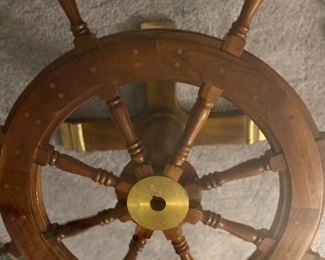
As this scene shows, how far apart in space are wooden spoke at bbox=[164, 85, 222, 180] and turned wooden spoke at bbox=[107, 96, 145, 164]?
5 centimetres

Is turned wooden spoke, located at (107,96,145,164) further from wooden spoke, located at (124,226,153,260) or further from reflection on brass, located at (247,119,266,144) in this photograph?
reflection on brass, located at (247,119,266,144)

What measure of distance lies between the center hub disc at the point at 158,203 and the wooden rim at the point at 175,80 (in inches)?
6.3

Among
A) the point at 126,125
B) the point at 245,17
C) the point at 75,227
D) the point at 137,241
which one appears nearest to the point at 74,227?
the point at 75,227

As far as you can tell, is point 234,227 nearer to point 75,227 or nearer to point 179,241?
point 179,241

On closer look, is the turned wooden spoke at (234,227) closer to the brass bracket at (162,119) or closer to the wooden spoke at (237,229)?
the wooden spoke at (237,229)

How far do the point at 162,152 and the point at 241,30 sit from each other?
0.30 metres

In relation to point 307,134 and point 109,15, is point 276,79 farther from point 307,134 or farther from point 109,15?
point 109,15

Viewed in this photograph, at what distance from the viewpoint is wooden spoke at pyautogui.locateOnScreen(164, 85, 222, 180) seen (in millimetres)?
1025

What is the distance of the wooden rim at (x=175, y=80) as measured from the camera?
1.01 meters

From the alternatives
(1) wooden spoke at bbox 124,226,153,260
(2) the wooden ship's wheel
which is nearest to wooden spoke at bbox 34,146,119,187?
(2) the wooden ship's wheel

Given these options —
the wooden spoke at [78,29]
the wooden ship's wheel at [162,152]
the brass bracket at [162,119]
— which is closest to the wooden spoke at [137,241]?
the wooden ship's wheel at [162,152]

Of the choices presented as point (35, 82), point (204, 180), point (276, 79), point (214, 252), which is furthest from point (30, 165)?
point (214, 252)

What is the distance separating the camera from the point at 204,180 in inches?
44.0

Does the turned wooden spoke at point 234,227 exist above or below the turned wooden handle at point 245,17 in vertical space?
below
